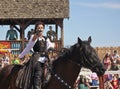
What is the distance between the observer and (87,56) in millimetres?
10227

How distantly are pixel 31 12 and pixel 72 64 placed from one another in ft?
78.8

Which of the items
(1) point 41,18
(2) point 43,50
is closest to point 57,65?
(2) point 43,50

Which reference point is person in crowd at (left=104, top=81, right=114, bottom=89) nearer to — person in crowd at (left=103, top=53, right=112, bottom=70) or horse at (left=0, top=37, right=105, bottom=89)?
person in crowd at (left=103, top=53, right=112, bottom=70)

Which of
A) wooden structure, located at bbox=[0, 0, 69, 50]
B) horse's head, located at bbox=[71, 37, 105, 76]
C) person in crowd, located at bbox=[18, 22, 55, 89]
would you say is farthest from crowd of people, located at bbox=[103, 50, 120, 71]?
horse's head, located at bbox=[71, 37, 105, 76]

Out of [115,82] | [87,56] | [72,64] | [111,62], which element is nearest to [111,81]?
[115,82]

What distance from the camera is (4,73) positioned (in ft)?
38.7

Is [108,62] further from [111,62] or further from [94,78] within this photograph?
[94,78]

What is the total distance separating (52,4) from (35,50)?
24.3 m

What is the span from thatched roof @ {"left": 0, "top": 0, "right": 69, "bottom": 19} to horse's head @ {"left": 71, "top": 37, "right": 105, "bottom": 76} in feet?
76.5

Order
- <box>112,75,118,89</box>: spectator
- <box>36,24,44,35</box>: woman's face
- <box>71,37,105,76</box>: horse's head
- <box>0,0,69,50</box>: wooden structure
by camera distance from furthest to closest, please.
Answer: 1. <box>0,0,69,50</box>: wooden structure
2. <box>112,75,118,89</box>: spectator
3. <box>36,24,44,35</box>: woman's face
4. <box>71,37,105,76</box>: horse's head

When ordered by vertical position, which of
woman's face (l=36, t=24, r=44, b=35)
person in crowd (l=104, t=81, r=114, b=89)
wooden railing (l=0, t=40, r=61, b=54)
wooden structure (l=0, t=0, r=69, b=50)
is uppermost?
wooden structure (l=0, t=0, r=69, b=50)

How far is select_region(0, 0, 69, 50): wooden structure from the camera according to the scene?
111 ft

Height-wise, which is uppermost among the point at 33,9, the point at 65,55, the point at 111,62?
the point at 33,9

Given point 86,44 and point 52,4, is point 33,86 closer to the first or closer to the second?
point 86,44
